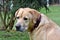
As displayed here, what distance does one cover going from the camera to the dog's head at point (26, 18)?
22.9 ft

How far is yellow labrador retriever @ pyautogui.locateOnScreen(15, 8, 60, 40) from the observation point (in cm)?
696

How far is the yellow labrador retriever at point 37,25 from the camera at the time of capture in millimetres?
6957

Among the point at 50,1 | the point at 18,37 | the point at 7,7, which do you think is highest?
the point at 7,7

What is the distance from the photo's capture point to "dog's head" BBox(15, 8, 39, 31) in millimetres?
6984

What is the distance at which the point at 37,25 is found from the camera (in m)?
7.01

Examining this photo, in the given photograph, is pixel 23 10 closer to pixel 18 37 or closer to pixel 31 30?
pixel 31 30

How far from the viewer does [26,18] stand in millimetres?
7027

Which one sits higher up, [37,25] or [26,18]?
[26,18]

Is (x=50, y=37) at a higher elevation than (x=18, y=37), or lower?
higher

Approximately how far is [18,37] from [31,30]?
4.86 meters

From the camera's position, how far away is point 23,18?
706 cm

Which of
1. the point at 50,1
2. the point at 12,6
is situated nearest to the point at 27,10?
the point at 12,6

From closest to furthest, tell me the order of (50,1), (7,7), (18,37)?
(18,37)
(7,7)
(50,1)

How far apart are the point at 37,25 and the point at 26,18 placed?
314 mm
